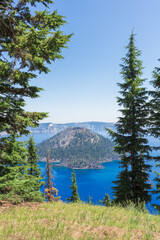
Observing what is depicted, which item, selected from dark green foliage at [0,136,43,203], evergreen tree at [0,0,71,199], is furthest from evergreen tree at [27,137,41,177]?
evergreen tree at [0,0,71,199]

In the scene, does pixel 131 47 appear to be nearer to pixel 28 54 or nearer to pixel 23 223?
pixel 28 54

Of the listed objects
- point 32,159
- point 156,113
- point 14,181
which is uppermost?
point 156,113

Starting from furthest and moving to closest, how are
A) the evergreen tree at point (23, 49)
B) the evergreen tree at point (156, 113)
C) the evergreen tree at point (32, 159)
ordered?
the evergreen tree at point (32, 159), the evergreen tree at point (156, 113), the evergreen tree at point (23, 49)

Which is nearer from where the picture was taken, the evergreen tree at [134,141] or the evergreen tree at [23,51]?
the evergreen tree at [23,51]

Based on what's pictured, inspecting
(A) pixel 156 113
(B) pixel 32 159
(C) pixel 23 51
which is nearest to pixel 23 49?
(C) pixel 23 51

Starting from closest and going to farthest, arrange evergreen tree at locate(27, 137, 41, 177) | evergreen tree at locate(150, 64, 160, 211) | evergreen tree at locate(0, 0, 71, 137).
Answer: evergreen tree at locate(0, 0, 71, 137)
evergreen tree at locate(150, 64, 160, 211)
evergreen tree at locate(27, 137, 41, 177)

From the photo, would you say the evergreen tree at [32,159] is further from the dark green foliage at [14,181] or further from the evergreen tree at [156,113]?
the evergreen tree at [156,113]

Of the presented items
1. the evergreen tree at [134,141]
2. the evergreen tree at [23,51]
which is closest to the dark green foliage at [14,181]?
the evergreen tree at [23,51]

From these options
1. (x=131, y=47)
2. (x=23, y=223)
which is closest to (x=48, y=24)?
(x=23, y=223)

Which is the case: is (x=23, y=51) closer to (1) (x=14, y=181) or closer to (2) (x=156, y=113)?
(1) (x=14, y=181)

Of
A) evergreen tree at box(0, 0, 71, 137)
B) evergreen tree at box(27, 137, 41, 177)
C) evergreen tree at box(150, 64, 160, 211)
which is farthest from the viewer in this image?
evergreen tree at box(27, 137, 41, 177)

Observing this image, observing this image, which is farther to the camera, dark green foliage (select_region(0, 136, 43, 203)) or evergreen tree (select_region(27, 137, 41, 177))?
evergreen tree (select_region(27, 137, 41, 177))

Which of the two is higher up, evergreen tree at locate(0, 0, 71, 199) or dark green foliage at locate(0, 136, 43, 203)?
evergreen tree at locate(0, 0, 71, 199)

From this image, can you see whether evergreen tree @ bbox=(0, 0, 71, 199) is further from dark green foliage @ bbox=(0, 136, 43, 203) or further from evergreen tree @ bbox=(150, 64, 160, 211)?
evergreen tree @ bbox=(150, 64, 160, 211)
